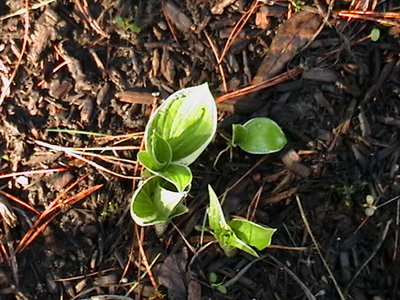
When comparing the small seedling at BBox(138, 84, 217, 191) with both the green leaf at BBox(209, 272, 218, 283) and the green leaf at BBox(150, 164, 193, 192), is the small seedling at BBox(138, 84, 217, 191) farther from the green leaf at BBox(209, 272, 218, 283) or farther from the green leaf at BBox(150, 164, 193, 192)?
the green leaf at BBox(209, 272, 218, 283)

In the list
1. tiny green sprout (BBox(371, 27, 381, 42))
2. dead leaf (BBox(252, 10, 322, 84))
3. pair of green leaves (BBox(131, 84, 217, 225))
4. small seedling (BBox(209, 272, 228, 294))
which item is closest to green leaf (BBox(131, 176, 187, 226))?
pair of green leaves (BBox(131, 84, 217, 225))

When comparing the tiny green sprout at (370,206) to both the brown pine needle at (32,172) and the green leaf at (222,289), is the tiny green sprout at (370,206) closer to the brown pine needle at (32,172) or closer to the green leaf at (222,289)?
the green leaf at (222,289)

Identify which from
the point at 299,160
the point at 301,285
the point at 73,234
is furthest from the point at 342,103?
the point at 73,234

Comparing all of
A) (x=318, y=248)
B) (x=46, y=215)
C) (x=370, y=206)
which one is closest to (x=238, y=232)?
(x=318, y=248)

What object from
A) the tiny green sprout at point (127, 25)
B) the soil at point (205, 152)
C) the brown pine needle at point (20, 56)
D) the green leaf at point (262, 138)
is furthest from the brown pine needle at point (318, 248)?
the brown pine needle at point (20, 56)

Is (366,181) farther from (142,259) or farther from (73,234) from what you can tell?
(73,234)

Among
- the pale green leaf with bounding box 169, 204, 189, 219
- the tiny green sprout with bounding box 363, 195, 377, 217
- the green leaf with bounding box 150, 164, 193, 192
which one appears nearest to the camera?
the green leaf with bounding box 150, 164, 193, 192

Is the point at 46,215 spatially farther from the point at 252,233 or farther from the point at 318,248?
the point at 318,248
